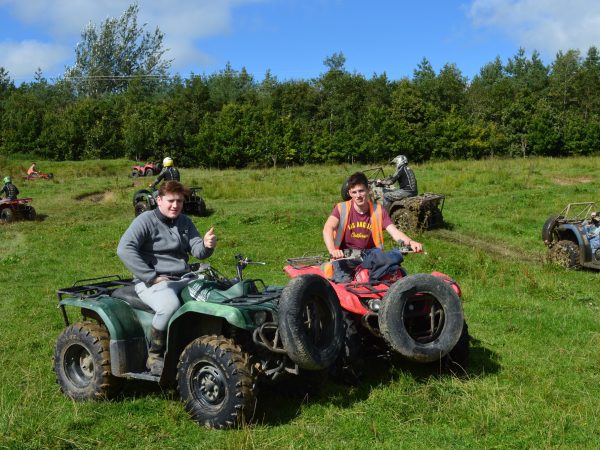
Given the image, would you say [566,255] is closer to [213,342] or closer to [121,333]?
[213,342]

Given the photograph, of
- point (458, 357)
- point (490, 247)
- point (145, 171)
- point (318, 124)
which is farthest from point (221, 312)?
point (318, 124)

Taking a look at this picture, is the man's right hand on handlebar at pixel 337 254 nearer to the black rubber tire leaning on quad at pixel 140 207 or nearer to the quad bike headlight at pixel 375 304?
the quad bike headlight at pixel 375 304

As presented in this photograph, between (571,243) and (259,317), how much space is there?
896cm

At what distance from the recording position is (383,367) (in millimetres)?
6320

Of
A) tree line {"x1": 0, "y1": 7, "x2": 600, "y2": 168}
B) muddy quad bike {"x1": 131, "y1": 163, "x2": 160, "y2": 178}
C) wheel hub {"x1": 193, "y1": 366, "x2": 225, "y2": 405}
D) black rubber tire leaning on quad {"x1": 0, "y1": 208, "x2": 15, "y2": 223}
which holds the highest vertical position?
tree line {"x1": 0, "y1": 7, "x2": 600, "y2": 168}

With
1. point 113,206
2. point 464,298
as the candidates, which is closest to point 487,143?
point 113,206

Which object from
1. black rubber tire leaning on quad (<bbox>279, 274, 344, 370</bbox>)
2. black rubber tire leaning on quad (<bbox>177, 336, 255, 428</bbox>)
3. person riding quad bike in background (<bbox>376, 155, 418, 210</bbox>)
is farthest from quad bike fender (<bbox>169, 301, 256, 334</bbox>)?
person riding quad bike in background (<bbox>376, 155, 418, 210</bbox>)

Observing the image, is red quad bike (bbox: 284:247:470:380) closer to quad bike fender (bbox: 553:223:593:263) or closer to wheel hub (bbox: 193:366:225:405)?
wheel hub (bbox: 193:366:225:405)

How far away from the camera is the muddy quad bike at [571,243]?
12.0 meters

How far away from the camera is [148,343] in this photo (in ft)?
18.3

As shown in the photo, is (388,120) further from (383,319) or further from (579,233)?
(383,319)

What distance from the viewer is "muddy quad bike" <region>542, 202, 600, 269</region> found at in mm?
12008

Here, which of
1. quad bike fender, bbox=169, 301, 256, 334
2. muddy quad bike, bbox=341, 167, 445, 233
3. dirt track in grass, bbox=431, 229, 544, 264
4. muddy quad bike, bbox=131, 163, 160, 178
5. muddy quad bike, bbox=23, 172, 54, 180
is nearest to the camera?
quad bike fender, bbox=169, 301, 256, 334

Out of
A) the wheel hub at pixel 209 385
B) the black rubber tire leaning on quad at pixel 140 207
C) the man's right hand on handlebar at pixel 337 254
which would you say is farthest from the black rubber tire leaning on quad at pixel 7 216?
the wheel hub at pixel 209 385
